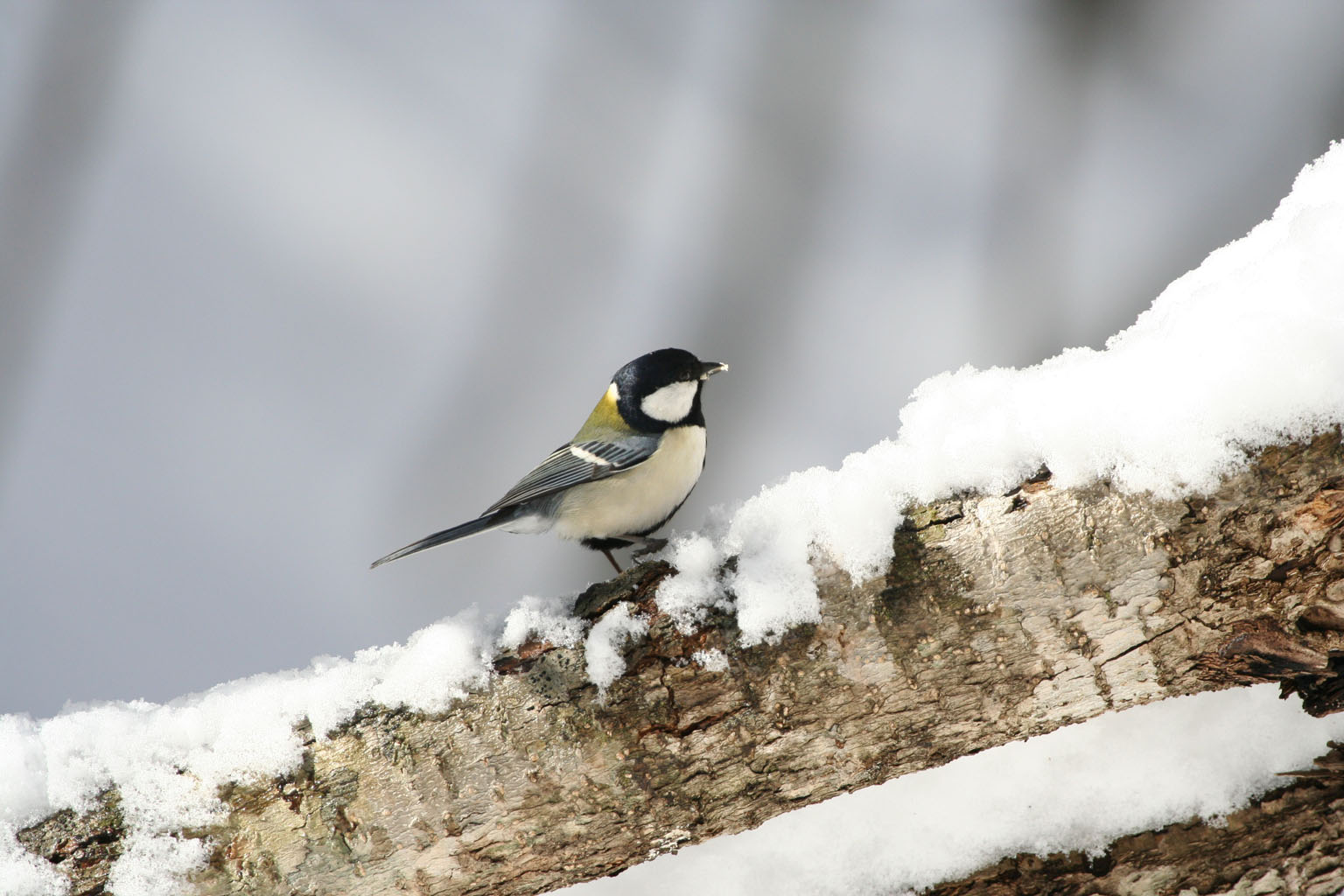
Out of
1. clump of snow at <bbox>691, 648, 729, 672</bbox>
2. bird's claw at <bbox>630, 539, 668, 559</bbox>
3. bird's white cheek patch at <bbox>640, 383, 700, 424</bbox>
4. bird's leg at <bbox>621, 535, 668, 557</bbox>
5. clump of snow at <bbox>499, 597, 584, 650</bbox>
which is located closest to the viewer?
clump of snow at <bbox>691, 648, 729, 672</bbox>

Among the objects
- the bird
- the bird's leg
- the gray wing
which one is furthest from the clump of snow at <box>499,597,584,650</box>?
the gray wing

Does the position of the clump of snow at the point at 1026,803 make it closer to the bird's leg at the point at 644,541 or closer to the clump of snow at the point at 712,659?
the clump of snow at the point at 712,659

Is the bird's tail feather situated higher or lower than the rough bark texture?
higher

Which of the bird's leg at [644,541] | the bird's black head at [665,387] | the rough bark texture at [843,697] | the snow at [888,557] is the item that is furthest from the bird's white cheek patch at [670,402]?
the rough bark texture at [843,697]

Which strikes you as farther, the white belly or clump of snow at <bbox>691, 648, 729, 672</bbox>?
the white belly

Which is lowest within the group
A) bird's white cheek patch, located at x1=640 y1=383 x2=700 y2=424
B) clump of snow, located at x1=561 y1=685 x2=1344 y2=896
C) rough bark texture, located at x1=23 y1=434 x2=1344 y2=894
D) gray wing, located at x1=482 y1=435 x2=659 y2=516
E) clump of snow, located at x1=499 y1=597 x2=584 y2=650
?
clump of snow, located at x1=561 y1=685 x2=1344 y2=896

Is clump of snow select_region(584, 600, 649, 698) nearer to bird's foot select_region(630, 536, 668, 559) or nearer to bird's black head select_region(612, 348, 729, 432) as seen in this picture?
bird's foot select_region(630, 536, 668, 559)

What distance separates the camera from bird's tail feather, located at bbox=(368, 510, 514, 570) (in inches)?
82.9

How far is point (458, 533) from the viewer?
2146 mm

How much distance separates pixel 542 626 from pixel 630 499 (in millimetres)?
812

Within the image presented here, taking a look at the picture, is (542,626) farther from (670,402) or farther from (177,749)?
(670,402)

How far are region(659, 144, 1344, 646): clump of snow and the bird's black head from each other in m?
0.96

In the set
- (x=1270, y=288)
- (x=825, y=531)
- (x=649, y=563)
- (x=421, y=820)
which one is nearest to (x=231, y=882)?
(x=421, y=820)

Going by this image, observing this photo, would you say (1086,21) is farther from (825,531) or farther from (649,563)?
(649,563)
